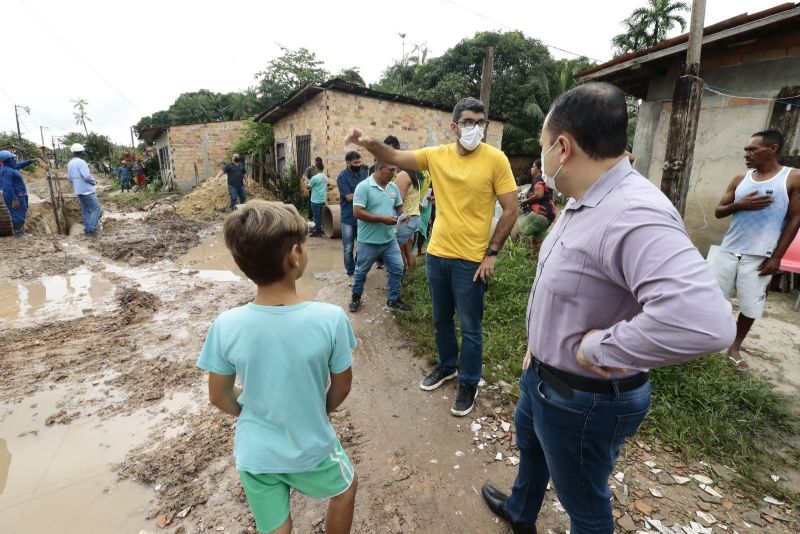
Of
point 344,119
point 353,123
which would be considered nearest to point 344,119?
point 344,119

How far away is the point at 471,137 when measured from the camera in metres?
2.51

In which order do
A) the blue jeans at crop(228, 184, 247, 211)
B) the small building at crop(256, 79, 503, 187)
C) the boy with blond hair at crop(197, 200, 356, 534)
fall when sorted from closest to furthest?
Answer: the boy with blond hair at crop(197, 200, 356, 534), the small building at crop(256, 79, 503, 187), the blue jeans at crop(228, 184, 247, 211)

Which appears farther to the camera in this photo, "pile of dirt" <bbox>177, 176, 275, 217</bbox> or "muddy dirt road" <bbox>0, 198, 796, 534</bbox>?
"pile of dirt" <bbox>177, 176, 275, 217</bbox>

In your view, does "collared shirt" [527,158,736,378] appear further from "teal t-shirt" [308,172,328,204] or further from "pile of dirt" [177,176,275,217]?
"pile of dirt" [177,176,275,217]

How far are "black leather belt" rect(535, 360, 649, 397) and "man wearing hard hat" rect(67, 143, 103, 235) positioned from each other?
9.95m

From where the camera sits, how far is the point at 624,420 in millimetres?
1229

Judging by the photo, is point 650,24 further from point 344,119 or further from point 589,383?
point 589,383

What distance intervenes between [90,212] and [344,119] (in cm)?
629

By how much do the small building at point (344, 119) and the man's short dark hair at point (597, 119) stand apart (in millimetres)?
8639

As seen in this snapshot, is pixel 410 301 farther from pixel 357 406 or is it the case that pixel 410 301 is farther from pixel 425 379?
pixel 357 406

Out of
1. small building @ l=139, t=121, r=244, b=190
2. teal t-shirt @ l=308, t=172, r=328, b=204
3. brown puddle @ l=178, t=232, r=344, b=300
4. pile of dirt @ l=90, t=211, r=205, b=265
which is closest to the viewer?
brown puddle @ l=178, t=232, r=344, b=300

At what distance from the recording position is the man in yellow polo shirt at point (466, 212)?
2.54 meters

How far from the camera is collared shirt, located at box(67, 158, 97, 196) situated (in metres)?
8.07

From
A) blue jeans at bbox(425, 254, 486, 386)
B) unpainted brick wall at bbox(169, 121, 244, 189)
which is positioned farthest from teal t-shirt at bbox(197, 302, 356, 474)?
unpainted brick wall at bbox(169, 121, 244, 189)
